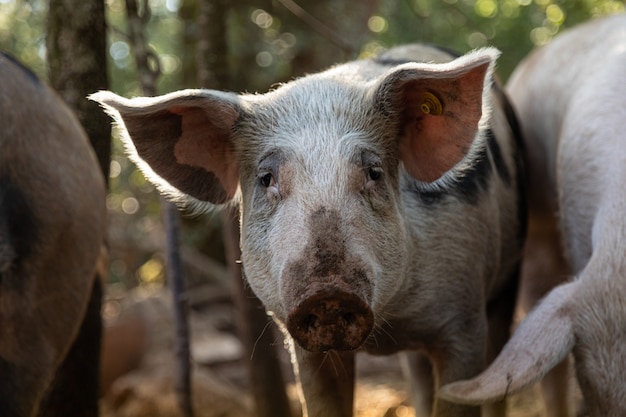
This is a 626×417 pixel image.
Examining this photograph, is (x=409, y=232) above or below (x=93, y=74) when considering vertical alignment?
below

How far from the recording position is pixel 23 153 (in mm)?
4422

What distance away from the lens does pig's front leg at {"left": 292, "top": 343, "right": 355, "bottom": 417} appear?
4629mm

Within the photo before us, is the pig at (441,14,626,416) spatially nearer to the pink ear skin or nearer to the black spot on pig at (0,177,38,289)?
the pink ear skin

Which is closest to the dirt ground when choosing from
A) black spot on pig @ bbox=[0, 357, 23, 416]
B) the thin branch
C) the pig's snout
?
the thin branch

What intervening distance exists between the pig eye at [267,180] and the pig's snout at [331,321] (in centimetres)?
76

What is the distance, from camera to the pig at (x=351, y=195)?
348 centimetres

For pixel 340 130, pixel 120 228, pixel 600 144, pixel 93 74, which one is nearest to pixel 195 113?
pixel 340 130

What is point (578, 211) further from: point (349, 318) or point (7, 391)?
point (7, 391)

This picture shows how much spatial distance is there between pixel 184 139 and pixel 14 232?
89 centimetres

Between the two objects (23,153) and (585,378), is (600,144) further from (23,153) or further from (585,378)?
(23,153)

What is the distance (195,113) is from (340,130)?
2.15 feet

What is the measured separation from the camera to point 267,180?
156 inches

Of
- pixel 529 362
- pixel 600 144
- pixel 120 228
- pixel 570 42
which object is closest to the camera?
pixel 529 362

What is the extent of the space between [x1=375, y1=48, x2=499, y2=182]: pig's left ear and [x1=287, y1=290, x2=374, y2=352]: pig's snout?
3.48 feet
